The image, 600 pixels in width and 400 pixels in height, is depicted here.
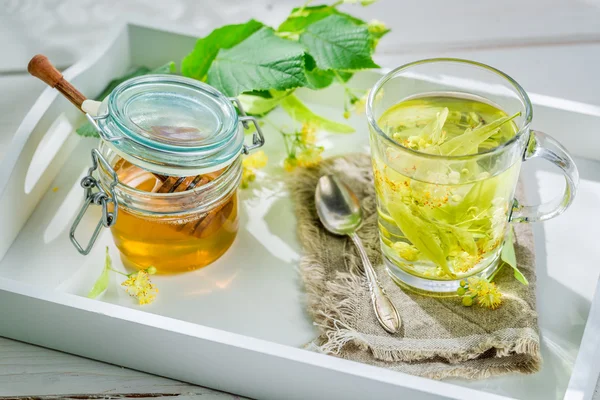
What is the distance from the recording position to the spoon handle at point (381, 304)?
0.89 m

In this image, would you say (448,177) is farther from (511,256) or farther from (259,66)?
(259,66)

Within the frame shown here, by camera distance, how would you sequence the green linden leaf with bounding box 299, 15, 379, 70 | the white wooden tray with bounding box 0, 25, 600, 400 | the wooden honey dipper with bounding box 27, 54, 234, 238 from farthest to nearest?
the green linden leaf with bounding box 299, 15, 379, 70
the wooden honey dipper with bounding box 27, 54, 234, 238
the white wooden tray with bounding box 0, 25, 600, 400

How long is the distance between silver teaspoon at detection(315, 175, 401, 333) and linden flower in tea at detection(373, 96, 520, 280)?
0.04 m

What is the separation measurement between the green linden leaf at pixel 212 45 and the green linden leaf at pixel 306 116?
104 millimetres

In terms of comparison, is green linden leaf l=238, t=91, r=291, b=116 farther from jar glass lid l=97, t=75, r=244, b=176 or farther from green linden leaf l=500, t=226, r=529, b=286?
green linden leaf l=500, t=226, r=529, b=286

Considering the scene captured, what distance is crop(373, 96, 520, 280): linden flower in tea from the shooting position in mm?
822

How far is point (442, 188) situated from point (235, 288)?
27 cm

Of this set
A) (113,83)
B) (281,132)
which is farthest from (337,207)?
(113,83)

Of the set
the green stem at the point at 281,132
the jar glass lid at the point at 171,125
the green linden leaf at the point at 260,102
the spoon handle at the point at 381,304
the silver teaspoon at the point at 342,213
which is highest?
the jar glass lid at the point at 171,125

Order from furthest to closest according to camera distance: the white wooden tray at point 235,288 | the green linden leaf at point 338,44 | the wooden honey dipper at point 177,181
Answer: the green linden leaf at point 338,44
the wooden honey dipper at point 177,181
the white wooden tray at point 235,288

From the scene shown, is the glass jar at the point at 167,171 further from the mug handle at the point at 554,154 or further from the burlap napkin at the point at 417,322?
the mug handle at the point at 554,154

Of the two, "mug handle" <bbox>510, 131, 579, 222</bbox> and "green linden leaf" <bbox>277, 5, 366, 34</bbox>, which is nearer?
"mug handle" <bbox>510, 131, 579, 222</bbox>

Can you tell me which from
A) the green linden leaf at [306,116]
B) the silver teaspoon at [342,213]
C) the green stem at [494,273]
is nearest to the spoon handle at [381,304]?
the silver teaspoon at [342,213]

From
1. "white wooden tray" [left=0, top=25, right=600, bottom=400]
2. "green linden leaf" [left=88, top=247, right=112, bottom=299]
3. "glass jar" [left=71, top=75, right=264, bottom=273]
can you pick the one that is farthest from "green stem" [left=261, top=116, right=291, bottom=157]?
"green linden leaf" [left=88, top=247, right=112, bottom=299]
